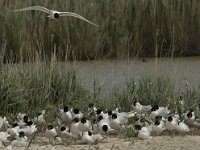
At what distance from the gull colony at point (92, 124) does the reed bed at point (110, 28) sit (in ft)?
11.2

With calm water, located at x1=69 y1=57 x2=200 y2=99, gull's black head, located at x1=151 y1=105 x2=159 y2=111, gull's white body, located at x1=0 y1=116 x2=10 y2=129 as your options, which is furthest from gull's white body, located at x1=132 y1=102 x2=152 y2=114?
gull's white body, located at x1=0 y1=116 x2=10 y2=129

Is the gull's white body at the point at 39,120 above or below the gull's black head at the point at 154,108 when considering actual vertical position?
below

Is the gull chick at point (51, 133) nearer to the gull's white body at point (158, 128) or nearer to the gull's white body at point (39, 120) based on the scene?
the gull's white body at point (39, 120)

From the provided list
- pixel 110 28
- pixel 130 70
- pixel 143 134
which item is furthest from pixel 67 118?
pixel 110 28

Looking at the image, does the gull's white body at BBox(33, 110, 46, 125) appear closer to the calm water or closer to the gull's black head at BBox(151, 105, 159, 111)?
the gull's black head at BBox(151, 105, 159, 111)

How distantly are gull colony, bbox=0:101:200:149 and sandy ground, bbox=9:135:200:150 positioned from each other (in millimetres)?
67

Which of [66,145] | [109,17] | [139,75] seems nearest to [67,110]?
[66,145]

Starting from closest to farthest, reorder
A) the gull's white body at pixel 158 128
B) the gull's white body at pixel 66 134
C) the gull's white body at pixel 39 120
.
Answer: the gull's white body at pixel 66 134 < the gull's white body at pixel 158 128 < the gull's white body at pixel 39 120

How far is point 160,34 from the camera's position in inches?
412

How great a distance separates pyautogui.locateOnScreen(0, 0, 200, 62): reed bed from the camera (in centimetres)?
982

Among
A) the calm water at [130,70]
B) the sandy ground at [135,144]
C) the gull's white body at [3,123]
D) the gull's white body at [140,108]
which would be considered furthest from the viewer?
the calm water at [130,70]

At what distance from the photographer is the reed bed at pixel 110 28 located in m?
9.82

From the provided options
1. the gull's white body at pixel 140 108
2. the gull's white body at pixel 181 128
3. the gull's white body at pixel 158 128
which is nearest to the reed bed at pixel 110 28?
the gull's white body at pixel 140 108

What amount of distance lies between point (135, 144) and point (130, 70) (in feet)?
10.4
